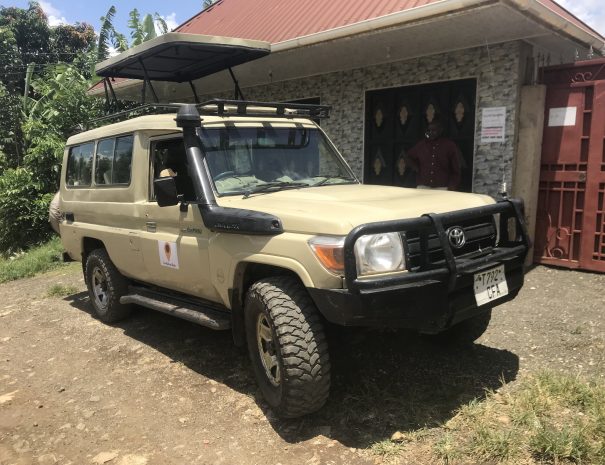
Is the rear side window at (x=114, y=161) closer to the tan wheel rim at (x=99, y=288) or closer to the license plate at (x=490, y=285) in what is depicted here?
the tan wheel rim at (x=99, y=288)

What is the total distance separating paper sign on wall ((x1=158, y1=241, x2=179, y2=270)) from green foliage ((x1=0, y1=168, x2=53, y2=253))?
9.37m

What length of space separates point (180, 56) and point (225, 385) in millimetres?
3626

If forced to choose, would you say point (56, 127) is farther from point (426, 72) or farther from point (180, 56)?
point (426, 72)

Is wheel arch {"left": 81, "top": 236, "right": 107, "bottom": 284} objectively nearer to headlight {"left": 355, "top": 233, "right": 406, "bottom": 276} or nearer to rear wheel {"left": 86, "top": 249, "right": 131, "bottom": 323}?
rear wheel {"left": 86, "top": 249, "right": 131, "bottom": 323}

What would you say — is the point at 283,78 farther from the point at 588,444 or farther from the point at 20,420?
the point at 588,444

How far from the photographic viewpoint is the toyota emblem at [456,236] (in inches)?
126

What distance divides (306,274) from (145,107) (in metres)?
2.36

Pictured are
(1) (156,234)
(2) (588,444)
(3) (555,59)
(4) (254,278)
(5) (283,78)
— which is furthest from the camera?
(5) (283,78)

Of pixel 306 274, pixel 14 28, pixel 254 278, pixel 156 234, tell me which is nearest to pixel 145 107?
pixel 156 234

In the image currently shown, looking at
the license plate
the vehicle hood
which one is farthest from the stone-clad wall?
the license plate

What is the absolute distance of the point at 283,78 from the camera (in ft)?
29.5

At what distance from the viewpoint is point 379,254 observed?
9.73 ft

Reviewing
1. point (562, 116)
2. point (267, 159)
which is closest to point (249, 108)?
point (267, 159)

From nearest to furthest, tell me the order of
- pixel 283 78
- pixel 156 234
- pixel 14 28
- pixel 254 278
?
pixel 254 278
pixel 156 234
pixel 283 78
pixel 14 28
